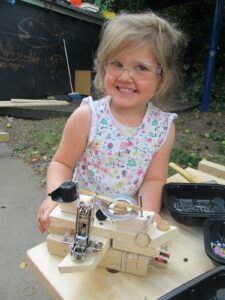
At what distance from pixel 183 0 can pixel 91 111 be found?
437 centimetres

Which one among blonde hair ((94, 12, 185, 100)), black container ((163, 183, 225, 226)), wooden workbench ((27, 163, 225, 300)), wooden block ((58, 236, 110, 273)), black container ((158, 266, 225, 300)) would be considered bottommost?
wooden workbench ((27, 163, 225, 300))

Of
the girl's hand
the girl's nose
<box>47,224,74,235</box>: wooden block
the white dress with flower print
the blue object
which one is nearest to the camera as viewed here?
<box>47,224,74,235</box>: wooden block

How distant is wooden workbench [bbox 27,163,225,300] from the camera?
0.69 metres

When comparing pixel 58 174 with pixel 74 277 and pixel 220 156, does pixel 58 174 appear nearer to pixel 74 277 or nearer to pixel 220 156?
pixel 74 277

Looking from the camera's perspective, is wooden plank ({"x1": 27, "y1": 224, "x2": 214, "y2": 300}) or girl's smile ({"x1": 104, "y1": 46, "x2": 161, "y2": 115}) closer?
wooden plank ({"x1": 27, "y1": 224, "x2": 214, "y2": 300})

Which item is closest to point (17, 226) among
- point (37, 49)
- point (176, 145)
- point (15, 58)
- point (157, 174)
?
point (157, 174)

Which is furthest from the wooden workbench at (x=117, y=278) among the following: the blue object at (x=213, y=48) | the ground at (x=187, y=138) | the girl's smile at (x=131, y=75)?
the blue object at (x=213, y=48)

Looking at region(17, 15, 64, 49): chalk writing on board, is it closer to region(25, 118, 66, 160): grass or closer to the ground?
the ground

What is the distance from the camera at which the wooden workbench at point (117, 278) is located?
0.69 m

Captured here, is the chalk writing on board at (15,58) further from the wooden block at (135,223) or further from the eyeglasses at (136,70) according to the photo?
the wooden block at (135,223)

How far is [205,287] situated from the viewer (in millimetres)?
699

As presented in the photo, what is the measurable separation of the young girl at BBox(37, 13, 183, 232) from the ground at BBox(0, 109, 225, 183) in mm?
2078

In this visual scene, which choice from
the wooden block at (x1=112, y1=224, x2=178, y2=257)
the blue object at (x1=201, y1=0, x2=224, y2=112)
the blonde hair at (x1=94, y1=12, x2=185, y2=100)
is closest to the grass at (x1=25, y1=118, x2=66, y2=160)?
the blonde hair at (x1=94, y1=12, x2=185, y2=100)

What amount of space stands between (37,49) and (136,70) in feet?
19.0
